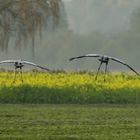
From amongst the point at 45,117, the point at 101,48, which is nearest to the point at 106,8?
the point at 101,48

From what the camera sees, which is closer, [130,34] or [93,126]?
[93,126]

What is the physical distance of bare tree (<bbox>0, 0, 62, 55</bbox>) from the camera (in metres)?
26.5

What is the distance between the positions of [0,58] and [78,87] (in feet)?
94.3

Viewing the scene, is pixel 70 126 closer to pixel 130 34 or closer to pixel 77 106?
pixel 77 106

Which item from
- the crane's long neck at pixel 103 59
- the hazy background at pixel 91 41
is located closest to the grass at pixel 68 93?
the crane's long neck at pixel 103 59

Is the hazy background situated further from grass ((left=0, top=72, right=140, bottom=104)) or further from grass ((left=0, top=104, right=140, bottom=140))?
grass ((left=0, top=104, right=140, bottom=140))

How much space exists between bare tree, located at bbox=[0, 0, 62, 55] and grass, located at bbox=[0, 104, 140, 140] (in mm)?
9561

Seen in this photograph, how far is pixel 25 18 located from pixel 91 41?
1562cm

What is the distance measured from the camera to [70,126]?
42.2ft

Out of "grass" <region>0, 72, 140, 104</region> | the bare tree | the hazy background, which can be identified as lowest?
"grass" <region>0, 72, 140, 104</region>

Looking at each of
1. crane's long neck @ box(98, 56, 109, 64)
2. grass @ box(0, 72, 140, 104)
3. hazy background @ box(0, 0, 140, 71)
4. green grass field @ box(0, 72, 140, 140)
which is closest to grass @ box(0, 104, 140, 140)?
green grass field @ box(0, 72, 140, 140)

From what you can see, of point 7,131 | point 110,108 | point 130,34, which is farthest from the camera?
point 130,34

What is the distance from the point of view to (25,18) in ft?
87.4

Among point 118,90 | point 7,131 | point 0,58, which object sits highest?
point 0,58
